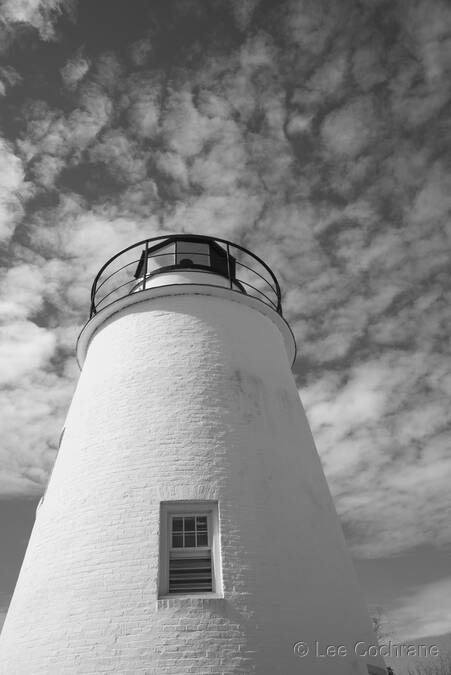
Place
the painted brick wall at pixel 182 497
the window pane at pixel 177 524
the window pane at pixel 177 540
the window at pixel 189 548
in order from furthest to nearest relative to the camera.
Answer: the window pane at pixel 177 524
the window pane at pixel 177 540
the window at pixel 189 548
the painted brick wall at pixel 182 497

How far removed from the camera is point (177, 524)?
689cm

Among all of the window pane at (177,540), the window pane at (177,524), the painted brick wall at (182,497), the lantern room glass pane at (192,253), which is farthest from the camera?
the lantern room glass pane at (192,253)

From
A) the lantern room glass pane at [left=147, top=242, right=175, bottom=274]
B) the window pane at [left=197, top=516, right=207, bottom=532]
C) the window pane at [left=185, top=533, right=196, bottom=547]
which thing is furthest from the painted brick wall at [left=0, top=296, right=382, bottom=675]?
the lantern room glass pane at [left=147, top=242, right=175, bottom=274]

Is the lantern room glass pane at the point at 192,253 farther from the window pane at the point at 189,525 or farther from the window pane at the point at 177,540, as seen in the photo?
the window pane at the point at 177,540

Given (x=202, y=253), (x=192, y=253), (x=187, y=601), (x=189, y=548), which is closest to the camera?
(x=187, y=601)

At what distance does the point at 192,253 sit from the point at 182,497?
20.1ft

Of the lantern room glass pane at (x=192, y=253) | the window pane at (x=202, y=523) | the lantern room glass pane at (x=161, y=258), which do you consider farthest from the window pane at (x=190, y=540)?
the lantern room glass pane at (x=161, y=258)

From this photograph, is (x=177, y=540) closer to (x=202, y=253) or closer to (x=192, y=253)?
(x=192, y=253)

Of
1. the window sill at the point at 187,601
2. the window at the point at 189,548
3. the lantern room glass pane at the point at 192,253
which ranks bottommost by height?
the window sill at the point at 187,601

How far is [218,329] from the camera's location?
9.22 meters

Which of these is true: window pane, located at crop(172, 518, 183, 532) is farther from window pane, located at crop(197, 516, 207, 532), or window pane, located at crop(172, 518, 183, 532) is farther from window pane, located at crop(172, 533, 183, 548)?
window pane, located at crop(197, 516, 207, 532)

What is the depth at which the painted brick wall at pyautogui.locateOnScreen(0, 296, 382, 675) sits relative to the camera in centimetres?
595

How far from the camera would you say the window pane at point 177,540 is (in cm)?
674

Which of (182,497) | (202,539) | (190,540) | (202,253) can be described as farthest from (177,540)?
(202,253)
